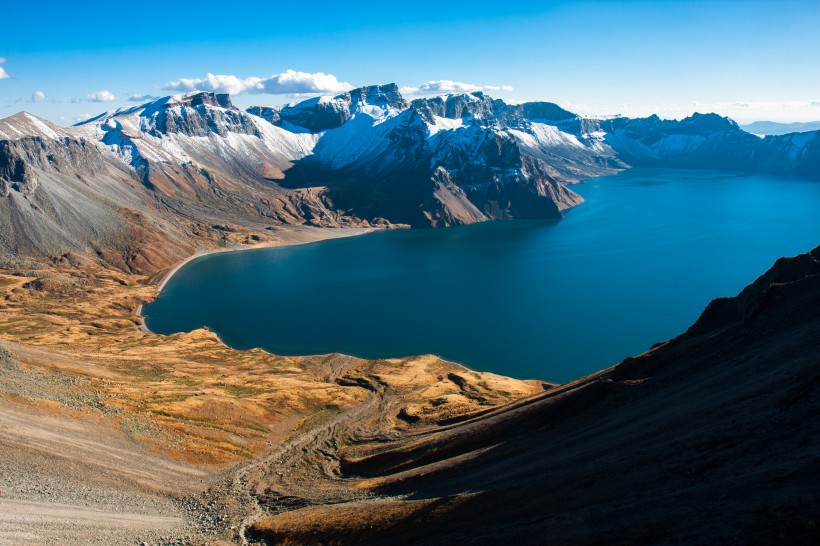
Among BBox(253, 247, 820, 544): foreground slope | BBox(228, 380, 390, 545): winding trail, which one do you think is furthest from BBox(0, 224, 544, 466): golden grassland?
BBox(253, 247, 820, 544): foreground slope

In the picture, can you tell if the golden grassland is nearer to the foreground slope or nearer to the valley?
the valley

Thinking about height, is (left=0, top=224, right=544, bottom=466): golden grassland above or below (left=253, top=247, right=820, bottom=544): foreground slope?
below

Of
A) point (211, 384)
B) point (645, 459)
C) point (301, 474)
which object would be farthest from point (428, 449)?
point (211, 384)

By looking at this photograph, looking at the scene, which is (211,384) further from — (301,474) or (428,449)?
(428,449)

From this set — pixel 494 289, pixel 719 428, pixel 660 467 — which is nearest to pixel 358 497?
pixel 660 467

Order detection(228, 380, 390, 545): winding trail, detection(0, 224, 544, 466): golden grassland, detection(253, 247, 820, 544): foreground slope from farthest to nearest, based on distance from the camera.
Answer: detection(0, 224, 544, 466): golden grassland, detection(228, 380, 390, 545): winding trail, detection(253, 247, 820, 544): foreground slope

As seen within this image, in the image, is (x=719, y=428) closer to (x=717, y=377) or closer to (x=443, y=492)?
(x=717, y=377)

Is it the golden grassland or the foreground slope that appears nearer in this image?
the foreground slope

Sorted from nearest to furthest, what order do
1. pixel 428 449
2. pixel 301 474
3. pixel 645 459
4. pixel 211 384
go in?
pixel 645 459 < pixel 428 449 < pixel 301 474 < pixel 211 384

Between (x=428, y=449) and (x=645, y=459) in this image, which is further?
(x=428, y=449)
